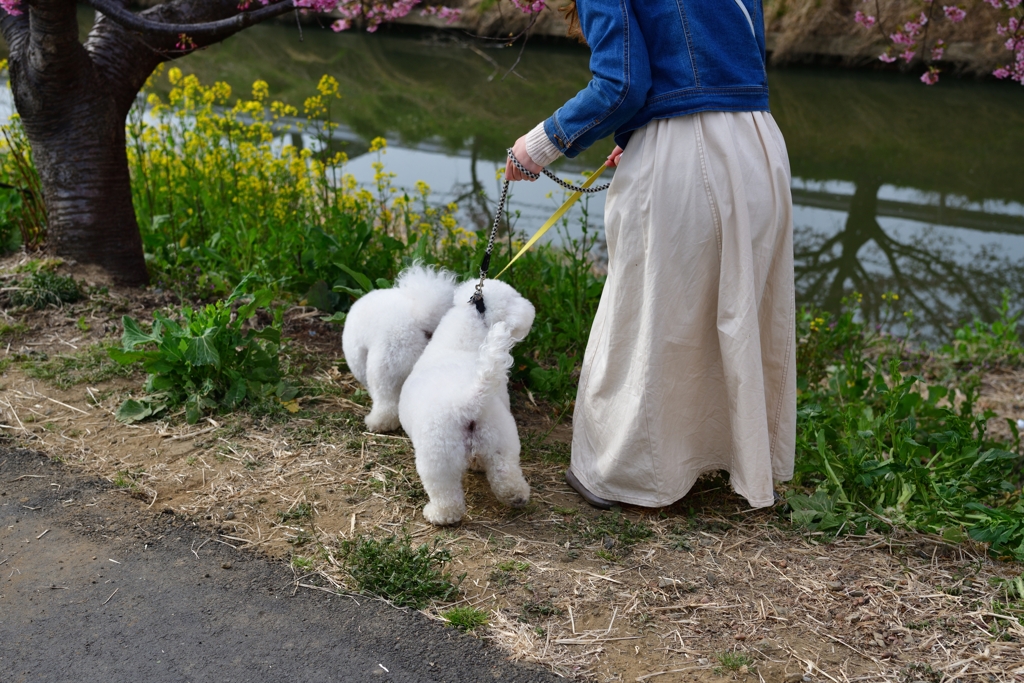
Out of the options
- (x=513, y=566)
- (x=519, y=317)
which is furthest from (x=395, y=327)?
(x=513, y=566)

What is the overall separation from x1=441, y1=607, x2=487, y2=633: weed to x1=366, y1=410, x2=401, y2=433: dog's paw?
118 cm

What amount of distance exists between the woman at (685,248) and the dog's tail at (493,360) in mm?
499

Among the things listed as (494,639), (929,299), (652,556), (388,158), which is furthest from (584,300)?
(388,158)

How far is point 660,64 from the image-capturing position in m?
2.65

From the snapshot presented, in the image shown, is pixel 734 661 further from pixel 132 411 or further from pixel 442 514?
pixel 132 411

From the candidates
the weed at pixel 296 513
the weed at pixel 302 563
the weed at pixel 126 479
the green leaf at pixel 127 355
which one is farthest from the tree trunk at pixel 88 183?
the weed at pixel 302 563

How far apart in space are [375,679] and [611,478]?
119 centimetres

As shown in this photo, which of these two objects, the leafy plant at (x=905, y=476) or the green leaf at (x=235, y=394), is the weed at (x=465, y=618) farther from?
the green leaf at (x=235, y=394)

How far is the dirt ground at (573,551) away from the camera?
2455 mm

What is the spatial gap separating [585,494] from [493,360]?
33.4 inches

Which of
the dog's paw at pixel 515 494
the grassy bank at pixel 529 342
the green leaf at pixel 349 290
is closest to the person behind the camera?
the dog's paw at pixel 515 494

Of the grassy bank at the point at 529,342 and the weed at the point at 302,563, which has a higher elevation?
the grassy bank at the point at 529,342

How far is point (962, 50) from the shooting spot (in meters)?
15.6

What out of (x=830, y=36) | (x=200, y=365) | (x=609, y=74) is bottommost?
(x=200, y=365)
